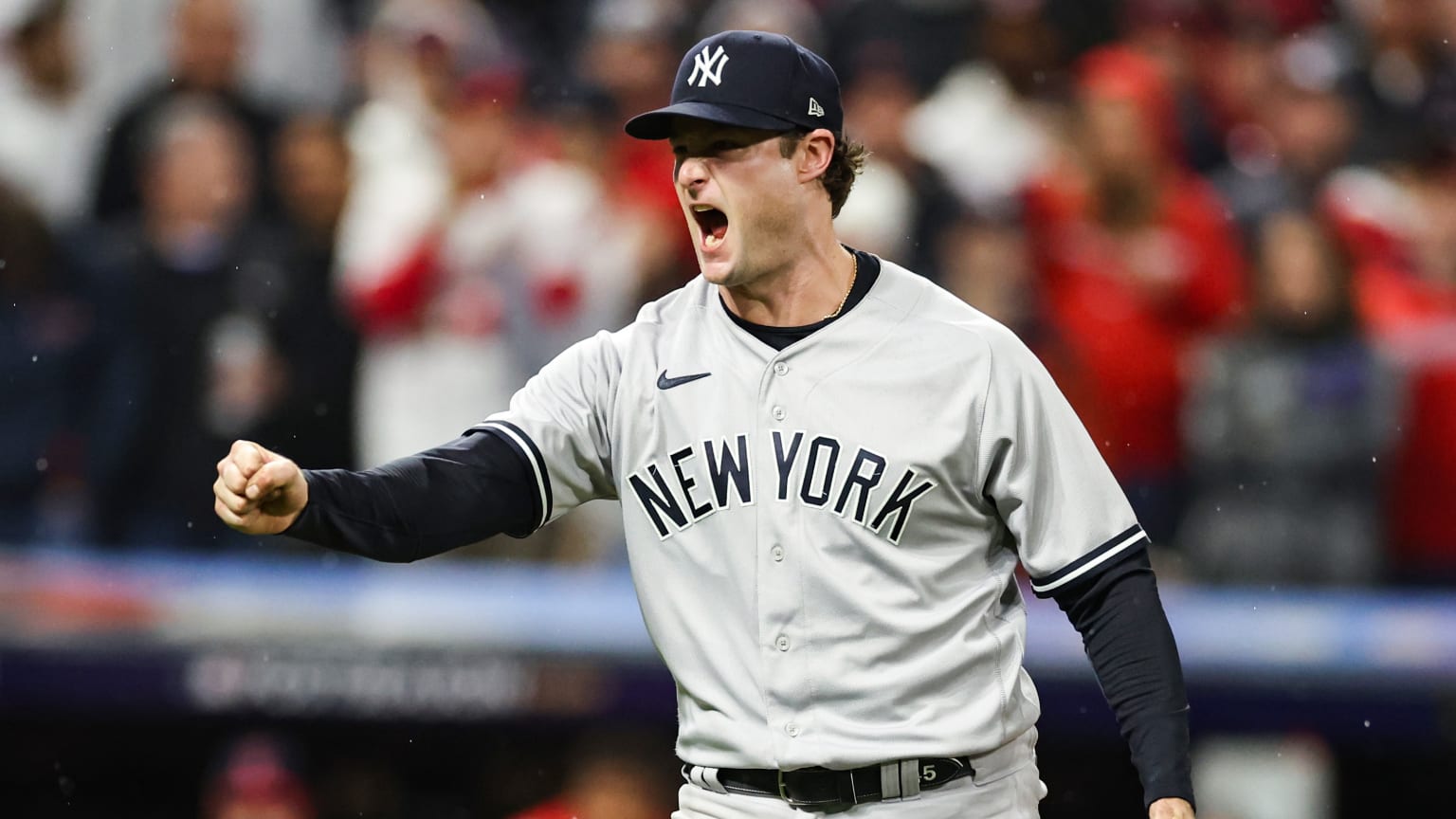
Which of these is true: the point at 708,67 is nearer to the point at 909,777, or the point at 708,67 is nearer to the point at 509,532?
the point at 509,532

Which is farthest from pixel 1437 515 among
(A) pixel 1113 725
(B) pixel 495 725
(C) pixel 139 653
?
(C) pixel 139 653

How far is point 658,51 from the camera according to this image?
6809mm

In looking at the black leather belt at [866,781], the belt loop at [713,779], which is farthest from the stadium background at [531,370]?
the black leather belt at [866,781]

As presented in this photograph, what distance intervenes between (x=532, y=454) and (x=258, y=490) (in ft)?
1.82

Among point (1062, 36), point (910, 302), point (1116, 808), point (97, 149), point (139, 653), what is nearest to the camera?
point (910, 302)

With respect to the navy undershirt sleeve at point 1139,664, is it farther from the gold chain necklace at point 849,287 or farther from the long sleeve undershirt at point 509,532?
the gold chain necklace at point 849,287

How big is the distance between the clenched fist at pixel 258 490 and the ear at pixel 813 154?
91 centimetres

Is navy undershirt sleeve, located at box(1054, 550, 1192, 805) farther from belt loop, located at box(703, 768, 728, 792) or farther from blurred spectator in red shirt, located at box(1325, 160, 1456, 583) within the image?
blurred spectator in red shirt, located at box(1325, 160, 1456, 583)

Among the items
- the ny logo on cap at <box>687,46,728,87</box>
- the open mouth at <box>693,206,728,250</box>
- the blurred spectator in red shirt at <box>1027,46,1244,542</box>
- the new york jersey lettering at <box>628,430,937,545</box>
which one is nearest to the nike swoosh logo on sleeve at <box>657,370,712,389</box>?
the new york jersey lettering at <box>628,430,937,545</box>

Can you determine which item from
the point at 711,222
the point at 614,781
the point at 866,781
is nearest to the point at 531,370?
the point at 614,781

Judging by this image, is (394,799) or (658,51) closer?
(394,799)

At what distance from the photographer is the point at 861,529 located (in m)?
2.97

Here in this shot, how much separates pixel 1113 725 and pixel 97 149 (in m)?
3.82

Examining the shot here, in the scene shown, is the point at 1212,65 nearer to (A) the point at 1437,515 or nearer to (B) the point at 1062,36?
(B) the point at 1062,36
